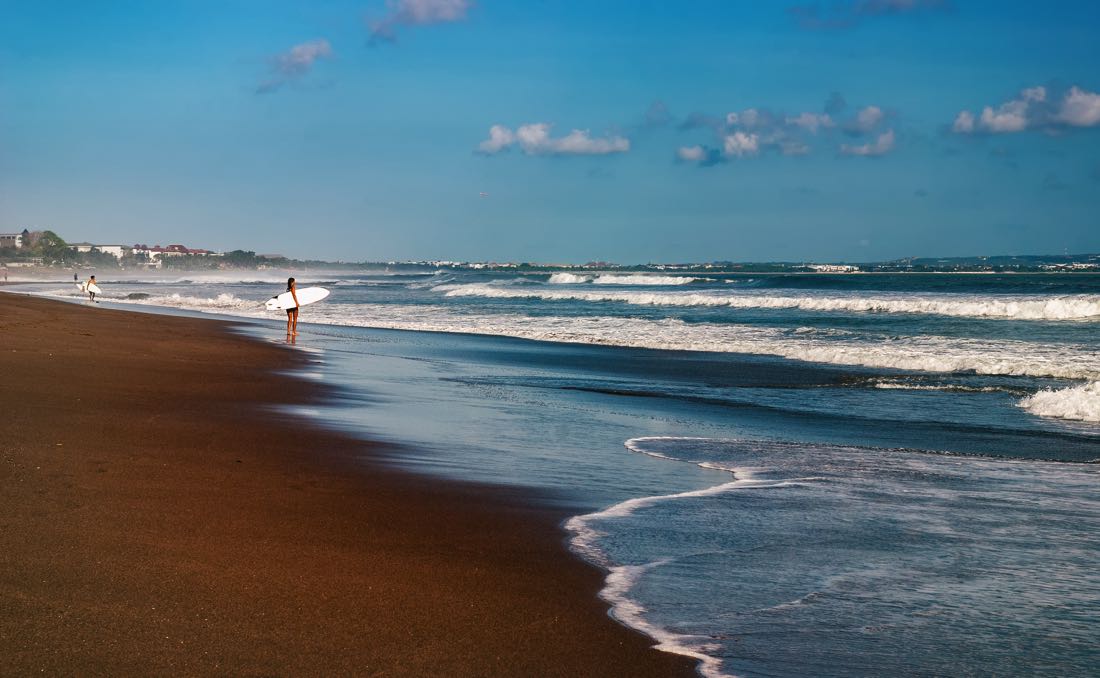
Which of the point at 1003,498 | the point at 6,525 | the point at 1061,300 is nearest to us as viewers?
the point at 6,525

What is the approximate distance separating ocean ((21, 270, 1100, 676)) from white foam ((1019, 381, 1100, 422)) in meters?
0.04

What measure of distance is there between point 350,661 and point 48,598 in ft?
4.44

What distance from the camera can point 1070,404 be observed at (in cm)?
1273

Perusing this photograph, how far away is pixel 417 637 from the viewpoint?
13.3 feet

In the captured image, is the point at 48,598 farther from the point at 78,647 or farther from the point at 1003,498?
the point at 1003,498

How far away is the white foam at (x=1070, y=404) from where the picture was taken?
12.5 metres

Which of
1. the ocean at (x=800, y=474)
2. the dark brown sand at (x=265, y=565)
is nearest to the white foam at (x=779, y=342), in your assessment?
the ocean at (x=800, y=474)

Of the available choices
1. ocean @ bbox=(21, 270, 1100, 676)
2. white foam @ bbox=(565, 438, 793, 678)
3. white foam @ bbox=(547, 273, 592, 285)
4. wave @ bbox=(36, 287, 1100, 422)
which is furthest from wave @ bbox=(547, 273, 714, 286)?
white foam @ bbox=(565, 438, 793, 678)

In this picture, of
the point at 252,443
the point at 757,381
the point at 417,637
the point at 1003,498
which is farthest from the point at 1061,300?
the point at 417,637

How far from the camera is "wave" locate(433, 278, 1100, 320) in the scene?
3138 centimetres

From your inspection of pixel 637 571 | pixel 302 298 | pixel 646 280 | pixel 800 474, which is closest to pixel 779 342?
pixel 800 474

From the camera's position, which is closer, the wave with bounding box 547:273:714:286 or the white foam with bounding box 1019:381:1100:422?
the white foam with bounding box 1019:381:1100:422

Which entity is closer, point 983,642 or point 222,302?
point 983,642

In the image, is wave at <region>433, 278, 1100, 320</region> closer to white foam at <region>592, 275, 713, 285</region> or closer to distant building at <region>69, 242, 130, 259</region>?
white foam at <region>592, 275, 713, 285</region>
